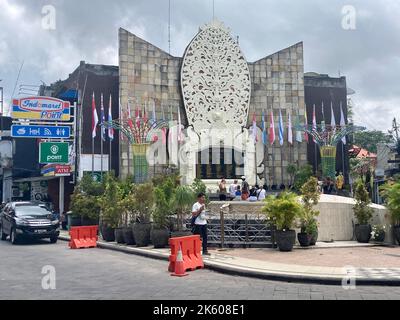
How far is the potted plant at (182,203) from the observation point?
15.9 metres

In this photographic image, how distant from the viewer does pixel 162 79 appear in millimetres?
35031

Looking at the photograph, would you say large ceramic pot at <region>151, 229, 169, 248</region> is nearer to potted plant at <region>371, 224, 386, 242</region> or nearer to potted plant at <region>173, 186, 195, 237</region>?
potted plant at <region>173, 186, 195, 237</region>

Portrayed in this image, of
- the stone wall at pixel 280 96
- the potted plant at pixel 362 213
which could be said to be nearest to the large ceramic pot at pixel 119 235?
the potted plant at pixel 362 213

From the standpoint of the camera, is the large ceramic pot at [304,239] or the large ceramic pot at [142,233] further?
the large ceramic pot at [142,233]

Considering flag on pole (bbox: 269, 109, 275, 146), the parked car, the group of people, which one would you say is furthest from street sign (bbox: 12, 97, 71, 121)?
flag on pole (bbox: 269, 109, 275, 146)

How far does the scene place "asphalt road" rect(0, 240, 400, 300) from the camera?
8.43 meters

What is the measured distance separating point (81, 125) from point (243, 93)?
12.1 meters

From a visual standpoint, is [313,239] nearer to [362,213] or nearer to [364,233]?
[364,233]

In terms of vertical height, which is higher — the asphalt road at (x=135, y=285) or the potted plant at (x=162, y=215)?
the potted plant at (x=162, y=215)

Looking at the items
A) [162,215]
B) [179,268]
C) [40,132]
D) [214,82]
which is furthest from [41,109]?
[179,268]

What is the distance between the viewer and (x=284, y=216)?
1472 centimetres

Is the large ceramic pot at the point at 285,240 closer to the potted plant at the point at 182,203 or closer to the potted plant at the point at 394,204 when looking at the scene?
the potted plant at the point at 182,203

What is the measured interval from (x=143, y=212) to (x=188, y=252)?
5581 mm

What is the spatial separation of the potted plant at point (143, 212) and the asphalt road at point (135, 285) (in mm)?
2945
